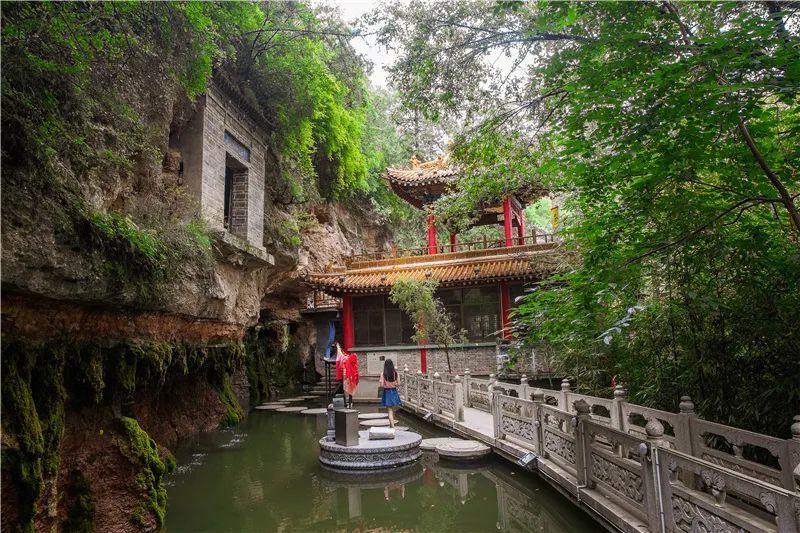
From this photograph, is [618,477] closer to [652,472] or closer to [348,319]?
[652,472]

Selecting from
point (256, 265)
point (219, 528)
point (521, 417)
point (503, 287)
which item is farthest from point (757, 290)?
point (503, 287)

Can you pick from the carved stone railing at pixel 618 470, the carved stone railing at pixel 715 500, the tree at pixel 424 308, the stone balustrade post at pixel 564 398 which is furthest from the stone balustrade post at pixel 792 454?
the tree at pixel 424 308

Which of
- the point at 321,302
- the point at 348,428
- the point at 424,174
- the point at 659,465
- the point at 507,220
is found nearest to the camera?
the point at 659,465

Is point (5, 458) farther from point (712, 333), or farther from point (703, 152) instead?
point (712, 333)

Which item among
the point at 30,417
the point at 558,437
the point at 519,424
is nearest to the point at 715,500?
the point at 558,437

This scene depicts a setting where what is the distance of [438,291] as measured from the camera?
51.0 feet

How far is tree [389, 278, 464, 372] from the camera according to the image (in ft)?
44.5

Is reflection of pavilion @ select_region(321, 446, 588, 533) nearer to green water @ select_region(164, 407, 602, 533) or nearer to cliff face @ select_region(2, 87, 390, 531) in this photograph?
green water @ select_region(164, 407, 602, 533)

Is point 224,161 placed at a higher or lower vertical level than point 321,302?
higher

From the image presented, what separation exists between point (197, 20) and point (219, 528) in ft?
19.3

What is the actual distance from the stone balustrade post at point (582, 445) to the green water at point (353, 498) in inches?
18.4

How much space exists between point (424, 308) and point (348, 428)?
21.5 ft

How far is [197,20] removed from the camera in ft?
19.7

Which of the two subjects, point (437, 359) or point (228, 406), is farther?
point (437, 359)
